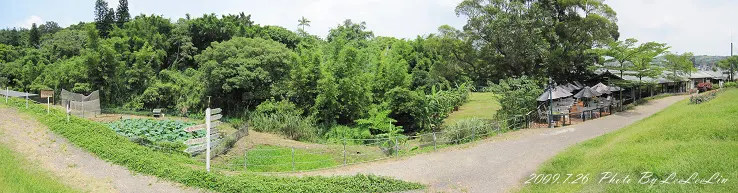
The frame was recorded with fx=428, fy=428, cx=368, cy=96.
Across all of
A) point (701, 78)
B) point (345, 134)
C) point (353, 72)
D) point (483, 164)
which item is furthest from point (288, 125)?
point (701, 78)

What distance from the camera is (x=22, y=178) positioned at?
10.7 meters

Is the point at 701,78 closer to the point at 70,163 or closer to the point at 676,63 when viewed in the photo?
the point at 676,63

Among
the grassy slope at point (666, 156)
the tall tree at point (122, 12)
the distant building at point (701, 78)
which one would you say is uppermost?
the tall tree at point (122, 12)

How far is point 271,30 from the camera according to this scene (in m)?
45.9

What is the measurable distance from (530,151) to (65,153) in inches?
579

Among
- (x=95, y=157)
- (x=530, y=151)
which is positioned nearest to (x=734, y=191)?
(x=530, y=151)

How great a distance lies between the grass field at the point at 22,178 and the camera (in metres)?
9.91

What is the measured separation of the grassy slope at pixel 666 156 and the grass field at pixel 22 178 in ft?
37.2

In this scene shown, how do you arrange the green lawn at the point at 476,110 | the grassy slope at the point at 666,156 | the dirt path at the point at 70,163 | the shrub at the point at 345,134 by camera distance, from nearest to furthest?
1. the grassy slope at the point at 666,156
2. the dirt path at the point at 70,163
3. the shrub at the point at 345,134
4. the green lawn at the point at 476,110

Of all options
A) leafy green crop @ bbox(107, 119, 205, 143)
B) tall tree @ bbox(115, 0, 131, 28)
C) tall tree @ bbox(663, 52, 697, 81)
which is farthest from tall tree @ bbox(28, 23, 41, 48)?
tall tree @ bbox(663, 52, 697, 81)

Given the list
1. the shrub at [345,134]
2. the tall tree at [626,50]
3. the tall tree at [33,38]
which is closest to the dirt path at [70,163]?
the shrub at [345,134]

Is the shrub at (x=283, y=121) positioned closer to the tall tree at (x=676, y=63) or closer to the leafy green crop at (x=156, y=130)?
the leafy green crop at (x=156, y=130)

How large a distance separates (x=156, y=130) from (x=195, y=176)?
11.7 m

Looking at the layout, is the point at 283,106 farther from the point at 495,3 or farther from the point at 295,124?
the point at 495,3
